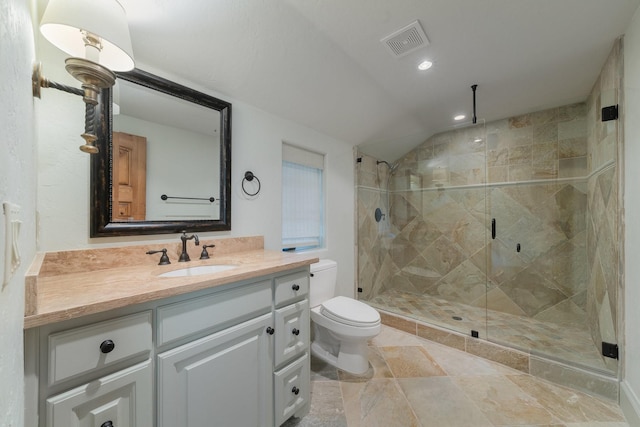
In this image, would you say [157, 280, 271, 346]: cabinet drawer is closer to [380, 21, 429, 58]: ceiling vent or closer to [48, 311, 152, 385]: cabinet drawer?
[48, 311, 152, 385]: cabinet drawer

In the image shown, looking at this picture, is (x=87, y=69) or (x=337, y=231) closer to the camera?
(x=87, y=69)

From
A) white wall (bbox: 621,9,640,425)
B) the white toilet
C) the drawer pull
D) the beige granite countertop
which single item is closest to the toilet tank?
the white toilet

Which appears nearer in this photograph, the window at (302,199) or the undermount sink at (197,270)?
the undermount sink at (197,270)

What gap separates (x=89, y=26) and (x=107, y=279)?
3.06 feet

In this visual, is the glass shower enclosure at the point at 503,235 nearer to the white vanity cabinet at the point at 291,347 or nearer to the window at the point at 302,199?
the window at the point at 302,199

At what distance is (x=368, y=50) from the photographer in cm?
162

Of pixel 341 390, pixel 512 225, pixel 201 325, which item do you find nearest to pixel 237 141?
pixel 201 325

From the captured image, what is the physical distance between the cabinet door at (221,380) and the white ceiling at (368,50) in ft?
4.88

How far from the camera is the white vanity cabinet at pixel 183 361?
0.66 metres

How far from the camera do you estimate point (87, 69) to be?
0.85 meters

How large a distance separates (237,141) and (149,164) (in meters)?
0.59

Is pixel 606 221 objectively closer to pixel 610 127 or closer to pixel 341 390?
pixel 610 127

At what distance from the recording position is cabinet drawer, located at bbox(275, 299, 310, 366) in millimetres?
1220

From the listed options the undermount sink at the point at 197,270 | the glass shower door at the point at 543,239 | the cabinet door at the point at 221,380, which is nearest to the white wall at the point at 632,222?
the glass shower door at the point at 543,239
